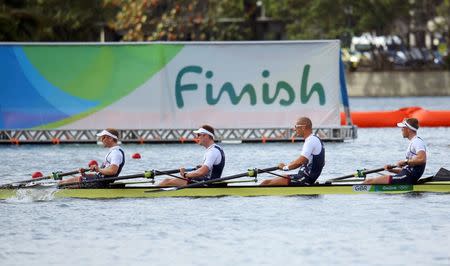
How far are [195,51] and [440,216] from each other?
2148cm

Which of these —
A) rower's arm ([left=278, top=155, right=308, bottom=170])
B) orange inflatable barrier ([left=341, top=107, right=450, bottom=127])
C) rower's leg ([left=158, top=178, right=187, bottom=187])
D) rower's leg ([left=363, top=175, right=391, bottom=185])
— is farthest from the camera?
orange inflatable barrier ([left=341, top=107, right=450, bottom=127])

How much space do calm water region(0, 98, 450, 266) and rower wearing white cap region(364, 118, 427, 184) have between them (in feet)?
1.55

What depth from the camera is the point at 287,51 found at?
157 feet

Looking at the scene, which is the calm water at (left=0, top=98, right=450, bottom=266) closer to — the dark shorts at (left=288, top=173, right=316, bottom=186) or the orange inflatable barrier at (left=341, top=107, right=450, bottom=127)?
the dark shorts at (left=288, top=173, right=316, bottom=186)

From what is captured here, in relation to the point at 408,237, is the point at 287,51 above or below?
above

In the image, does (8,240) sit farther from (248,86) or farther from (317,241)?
(248,86)

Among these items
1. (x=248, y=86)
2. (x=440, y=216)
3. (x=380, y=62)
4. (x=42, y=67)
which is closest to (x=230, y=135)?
(x=248, y=86)

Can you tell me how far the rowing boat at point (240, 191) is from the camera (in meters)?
29.7

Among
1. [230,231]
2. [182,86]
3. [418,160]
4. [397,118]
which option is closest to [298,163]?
[418,160]

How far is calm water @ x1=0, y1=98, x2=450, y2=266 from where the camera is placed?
76.0 feet

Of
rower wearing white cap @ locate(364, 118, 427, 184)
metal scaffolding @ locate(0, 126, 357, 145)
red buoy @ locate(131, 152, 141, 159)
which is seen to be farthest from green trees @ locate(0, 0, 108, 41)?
rower wearing white cap @ locate(364, 118, 427, 184)

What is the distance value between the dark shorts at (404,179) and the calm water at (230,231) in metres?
0.40

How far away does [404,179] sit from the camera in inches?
1177

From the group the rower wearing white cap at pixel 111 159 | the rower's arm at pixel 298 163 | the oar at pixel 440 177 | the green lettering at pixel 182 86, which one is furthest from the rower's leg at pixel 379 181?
the green lettering at pixel 182 86
